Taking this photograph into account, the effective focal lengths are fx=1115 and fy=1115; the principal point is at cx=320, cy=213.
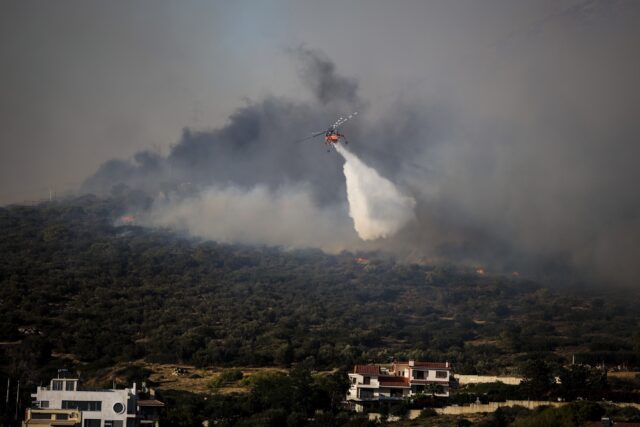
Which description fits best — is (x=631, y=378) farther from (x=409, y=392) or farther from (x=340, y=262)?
(x=340, y=262)

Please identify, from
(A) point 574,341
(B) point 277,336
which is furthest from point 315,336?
(A) point 574,341

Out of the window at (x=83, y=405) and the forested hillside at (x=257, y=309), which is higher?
the forested hillside at (x=257, y=309)

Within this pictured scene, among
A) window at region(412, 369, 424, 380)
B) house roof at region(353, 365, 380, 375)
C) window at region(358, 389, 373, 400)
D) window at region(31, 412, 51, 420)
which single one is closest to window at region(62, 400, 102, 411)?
window at region(31, 412, 51, 420)

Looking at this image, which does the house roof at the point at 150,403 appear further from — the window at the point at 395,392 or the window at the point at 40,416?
the window at the point at 395,392

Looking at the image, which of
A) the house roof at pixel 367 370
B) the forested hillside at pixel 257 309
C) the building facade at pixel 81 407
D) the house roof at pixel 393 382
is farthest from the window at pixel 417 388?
the building facade at pixel 81 407

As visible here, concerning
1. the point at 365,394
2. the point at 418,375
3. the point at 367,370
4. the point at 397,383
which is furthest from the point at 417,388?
→ the point at 365,394

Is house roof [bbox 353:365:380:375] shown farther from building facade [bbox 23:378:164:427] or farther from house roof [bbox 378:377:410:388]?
building facade [bbox 23:378:164:427]
